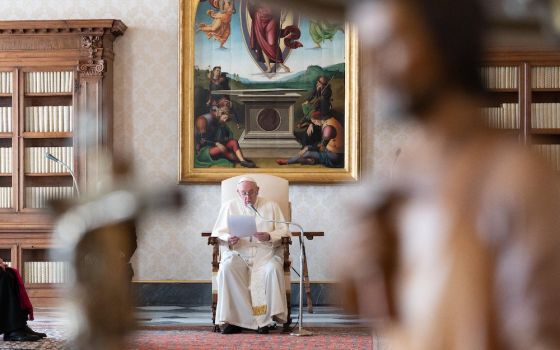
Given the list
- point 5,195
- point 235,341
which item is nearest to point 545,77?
point 235,341

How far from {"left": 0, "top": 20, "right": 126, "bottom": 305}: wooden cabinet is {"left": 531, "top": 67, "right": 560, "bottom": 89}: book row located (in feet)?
16.1

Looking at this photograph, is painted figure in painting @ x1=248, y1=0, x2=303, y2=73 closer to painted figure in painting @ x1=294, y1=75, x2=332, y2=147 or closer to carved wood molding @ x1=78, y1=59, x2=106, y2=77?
painted figure in painting @ x1=294, y1=75, x2=332, y2=147

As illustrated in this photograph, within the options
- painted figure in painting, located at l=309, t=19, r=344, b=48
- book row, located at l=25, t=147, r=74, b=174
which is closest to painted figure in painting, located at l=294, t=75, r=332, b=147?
painted figure in painting, located at l=309, t=19, r=344, b=48

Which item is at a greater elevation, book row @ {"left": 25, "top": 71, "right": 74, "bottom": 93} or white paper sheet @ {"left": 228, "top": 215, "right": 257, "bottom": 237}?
book row @ {"left": 25, "top": 71, "right": 74, "bottom": 93}

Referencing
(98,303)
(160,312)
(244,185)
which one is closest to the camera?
(98,303)

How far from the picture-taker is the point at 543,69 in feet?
37.2

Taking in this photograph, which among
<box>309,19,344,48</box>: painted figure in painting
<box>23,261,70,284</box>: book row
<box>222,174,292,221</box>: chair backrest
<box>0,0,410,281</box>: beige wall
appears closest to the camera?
<box>222,174,292,221</box>: chair backrest

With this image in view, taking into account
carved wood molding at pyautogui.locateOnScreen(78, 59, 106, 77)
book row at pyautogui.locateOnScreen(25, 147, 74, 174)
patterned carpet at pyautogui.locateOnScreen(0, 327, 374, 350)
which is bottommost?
patterned carpet at pyautogui.locateOnScreen(0, 327, 374, 350)

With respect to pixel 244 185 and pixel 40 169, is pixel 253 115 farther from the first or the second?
pixel 40 169

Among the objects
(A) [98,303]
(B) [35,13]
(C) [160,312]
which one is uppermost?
(B) [35,13]

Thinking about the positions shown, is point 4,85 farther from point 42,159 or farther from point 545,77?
point 545,77

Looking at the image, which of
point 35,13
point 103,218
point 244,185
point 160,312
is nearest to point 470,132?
point 103,218

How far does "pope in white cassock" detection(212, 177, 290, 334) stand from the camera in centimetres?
973

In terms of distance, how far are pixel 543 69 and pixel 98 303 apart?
37.2ft
